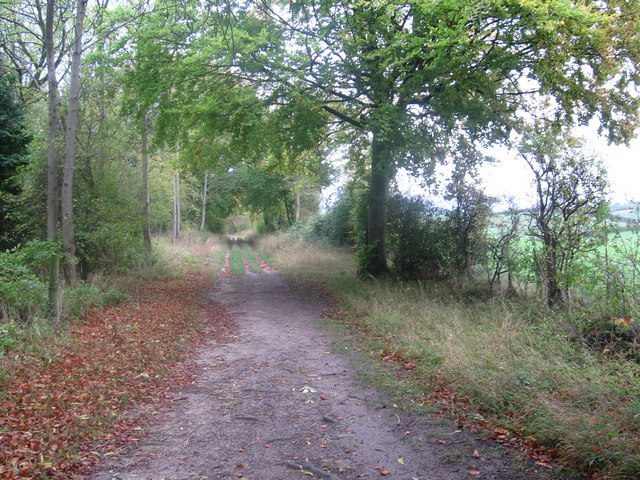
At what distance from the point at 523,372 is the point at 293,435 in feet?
9.18

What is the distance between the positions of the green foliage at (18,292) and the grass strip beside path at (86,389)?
795 millimetres

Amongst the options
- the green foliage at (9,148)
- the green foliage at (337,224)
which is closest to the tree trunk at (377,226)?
the green foliage at (337,224)

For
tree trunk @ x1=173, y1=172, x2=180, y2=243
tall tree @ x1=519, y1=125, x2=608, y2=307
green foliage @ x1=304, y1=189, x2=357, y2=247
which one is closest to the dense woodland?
tall tree @ x1=519, y1=125, x2=608, y2=307

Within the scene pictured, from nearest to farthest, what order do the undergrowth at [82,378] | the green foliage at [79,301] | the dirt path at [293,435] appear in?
the dirt path at [293,435] → the undergrowth at [82,378] → the green foliage at [79,301]

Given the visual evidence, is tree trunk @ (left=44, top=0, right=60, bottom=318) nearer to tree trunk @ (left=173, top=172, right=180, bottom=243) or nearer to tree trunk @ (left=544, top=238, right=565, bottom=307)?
tree trunk @ (left=544, top=238, right=565, bottom=307)

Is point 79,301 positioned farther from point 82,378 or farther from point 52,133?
point 82,378

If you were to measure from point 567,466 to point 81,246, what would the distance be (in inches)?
495

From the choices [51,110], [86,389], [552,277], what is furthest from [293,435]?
[51,110]

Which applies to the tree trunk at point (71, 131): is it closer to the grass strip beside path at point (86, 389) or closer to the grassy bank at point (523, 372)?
the grass strip beside path at point (86, 389)

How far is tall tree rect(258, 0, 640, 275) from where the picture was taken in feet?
30.0

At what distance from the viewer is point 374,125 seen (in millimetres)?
11555

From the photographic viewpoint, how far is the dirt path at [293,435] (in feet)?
13.4

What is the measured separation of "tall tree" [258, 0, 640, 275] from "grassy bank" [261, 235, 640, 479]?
15.0ft

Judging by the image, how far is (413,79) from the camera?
1112 cm
